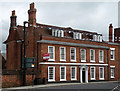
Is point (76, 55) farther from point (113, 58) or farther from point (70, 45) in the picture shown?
point (113, 58)

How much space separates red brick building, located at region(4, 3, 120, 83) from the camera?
36406mm

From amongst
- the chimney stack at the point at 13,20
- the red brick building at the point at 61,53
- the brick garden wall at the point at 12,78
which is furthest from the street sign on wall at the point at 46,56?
the chimney stack at the point at 13,20

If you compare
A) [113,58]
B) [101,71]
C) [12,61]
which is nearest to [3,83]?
[12,61]

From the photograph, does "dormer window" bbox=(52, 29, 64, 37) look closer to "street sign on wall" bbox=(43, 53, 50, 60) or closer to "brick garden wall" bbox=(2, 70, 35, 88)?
"street sign on wall" bbox=(43, 53, 50, 60)

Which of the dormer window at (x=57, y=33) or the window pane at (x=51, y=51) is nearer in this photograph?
the window pane at (x=51, y=51)

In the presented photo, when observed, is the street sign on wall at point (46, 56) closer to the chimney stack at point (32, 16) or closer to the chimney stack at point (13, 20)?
the chimney stack at point (32, 16)

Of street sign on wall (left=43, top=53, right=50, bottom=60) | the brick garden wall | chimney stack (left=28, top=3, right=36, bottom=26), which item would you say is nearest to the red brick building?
chimney stack (left=28, top=3, right=36, bottom=26)

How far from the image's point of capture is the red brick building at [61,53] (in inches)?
1433

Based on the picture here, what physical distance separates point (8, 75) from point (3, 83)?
1245mm

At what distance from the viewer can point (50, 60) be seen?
120 feet

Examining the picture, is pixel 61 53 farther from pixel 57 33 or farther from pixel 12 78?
pixel 12 78

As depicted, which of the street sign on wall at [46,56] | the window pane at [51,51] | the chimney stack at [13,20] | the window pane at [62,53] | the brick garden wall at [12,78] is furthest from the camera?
the chimney stack at [13,20]

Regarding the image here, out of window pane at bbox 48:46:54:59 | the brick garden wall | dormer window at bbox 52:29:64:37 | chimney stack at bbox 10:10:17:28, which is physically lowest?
the brick garden wall

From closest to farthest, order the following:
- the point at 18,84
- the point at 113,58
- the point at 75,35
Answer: the point at 18,84, the point at 75,35, the point at 113,58
